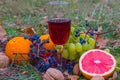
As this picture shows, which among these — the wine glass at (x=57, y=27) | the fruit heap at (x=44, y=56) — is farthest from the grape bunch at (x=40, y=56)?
the wine glass at (x=57, y=27)

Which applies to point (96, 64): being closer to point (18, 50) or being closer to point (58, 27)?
point (58, 27)

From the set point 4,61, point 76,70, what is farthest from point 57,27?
point 4,61

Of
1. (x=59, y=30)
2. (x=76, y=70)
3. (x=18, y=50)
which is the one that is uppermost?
(x=59, y=30)

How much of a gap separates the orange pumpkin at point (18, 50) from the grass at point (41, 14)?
0.77m

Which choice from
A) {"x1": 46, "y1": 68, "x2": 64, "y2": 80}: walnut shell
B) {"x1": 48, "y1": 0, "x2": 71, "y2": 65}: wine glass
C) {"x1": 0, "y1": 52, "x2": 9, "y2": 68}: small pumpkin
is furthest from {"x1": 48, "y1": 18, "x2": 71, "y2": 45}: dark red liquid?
{"x1": 0, "y1": 52, "x2": 9, "y2": 68}: small pumpkin

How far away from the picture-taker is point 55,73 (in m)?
2.13

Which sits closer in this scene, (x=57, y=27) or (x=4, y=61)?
(x=57, y=27)

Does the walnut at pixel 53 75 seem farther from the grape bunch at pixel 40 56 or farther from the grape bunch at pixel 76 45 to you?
the grape bunch at pixel 76 45

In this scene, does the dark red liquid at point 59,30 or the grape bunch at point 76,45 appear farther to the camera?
the grape bunch at point 76,45

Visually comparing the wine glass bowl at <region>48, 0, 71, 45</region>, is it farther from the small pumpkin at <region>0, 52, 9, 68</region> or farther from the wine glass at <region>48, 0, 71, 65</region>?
the small pumpkin at <region>0, 52, 9, 68</region>

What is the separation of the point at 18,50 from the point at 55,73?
448mm

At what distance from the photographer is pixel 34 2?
222 inches

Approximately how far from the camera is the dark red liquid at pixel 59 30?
87.3 inches

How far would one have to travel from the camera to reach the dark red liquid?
222cm
